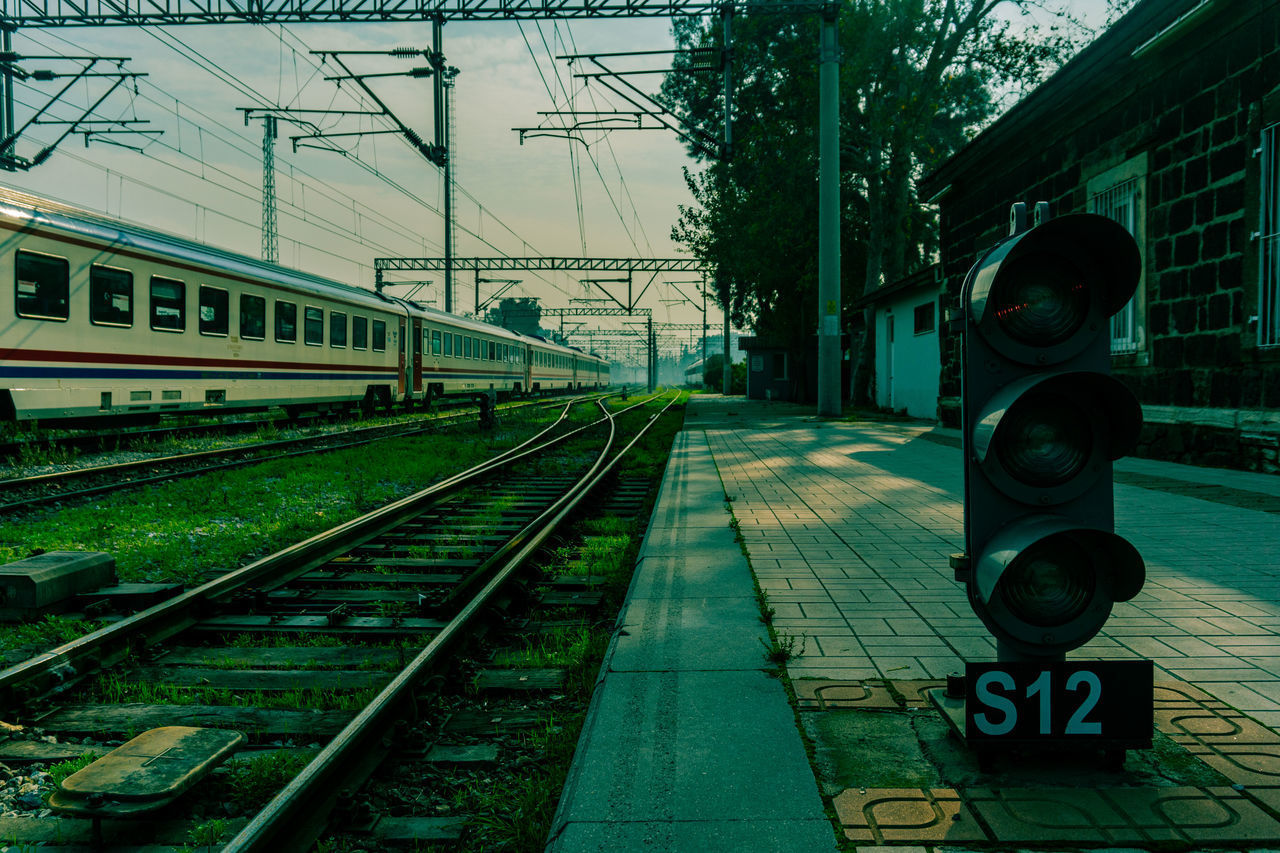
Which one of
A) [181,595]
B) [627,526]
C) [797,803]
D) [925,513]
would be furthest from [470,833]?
[925,513]

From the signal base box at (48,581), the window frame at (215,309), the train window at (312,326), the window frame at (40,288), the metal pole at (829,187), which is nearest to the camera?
the signal base box at (48,581)

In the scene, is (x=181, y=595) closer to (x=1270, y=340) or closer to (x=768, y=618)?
(x=768, y=618)

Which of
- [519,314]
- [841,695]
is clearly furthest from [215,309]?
[519,314]

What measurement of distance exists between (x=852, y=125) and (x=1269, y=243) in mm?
19201

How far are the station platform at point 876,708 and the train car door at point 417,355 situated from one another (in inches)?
766

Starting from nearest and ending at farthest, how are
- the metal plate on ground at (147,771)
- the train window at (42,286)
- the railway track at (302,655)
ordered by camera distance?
1. the metal plate on ground at (147,771)
2. the railway track at (302,655)
3. the train window at (42,286)

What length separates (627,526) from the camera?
718 cm

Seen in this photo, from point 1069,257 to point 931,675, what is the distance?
164cm

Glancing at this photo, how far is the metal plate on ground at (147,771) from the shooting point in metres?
2.33

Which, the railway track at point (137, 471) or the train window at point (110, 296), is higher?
the train window at point (110, 296)

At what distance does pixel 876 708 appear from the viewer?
2885mm

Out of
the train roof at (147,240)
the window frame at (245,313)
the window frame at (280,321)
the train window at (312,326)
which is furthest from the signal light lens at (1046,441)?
the train window at (312,326)

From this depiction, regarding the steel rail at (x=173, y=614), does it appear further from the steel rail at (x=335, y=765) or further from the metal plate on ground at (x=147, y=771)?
the steel rail at (x=335, y=765)

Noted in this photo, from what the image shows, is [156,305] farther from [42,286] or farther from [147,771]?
[147,771]
